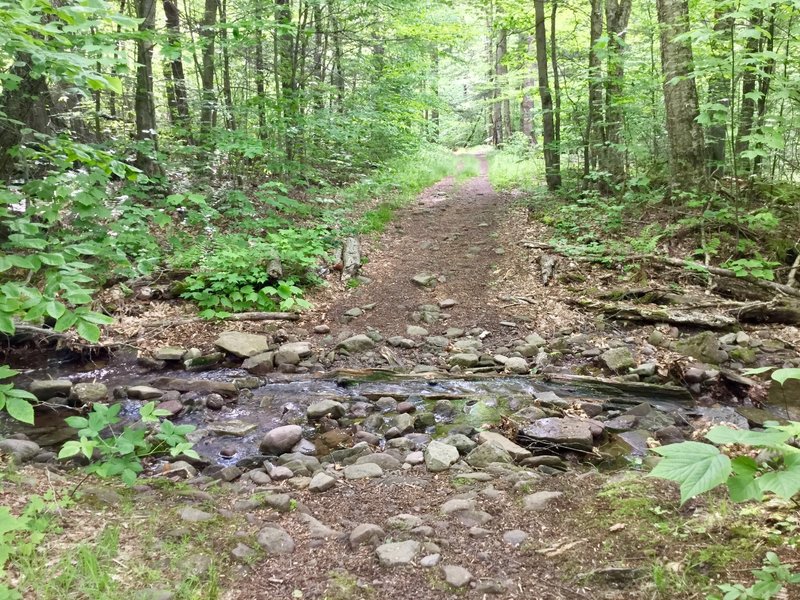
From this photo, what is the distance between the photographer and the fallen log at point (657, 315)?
667cm

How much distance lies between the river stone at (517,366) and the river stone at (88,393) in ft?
15.4

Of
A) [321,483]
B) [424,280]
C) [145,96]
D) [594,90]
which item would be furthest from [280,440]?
[594,90]

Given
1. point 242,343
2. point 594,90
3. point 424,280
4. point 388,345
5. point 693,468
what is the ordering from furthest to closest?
point 594,90 → point 424,280 → point 388,345 → point 242,343 → point 693,468

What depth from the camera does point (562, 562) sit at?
2.73 m

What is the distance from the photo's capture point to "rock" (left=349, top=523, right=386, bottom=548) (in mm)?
3086

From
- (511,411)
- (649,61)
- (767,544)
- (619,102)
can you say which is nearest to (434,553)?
(767,544)

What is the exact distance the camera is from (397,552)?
9.58 feet

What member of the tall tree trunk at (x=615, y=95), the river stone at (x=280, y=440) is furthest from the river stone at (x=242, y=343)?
the tall tree trunk at (x=615, y=95)

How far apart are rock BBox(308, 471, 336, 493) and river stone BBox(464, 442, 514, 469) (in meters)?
1.14

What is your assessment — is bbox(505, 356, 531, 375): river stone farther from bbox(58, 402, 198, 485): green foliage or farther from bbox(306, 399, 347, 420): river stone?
bbox(58, 402, 198, 485): green foliage

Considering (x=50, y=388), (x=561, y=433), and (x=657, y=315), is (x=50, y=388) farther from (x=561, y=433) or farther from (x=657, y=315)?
(x=657, y=315)

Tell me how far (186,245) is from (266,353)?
3.22m

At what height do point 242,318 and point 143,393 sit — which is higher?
point 242,318

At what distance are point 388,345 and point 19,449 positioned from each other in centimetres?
426
